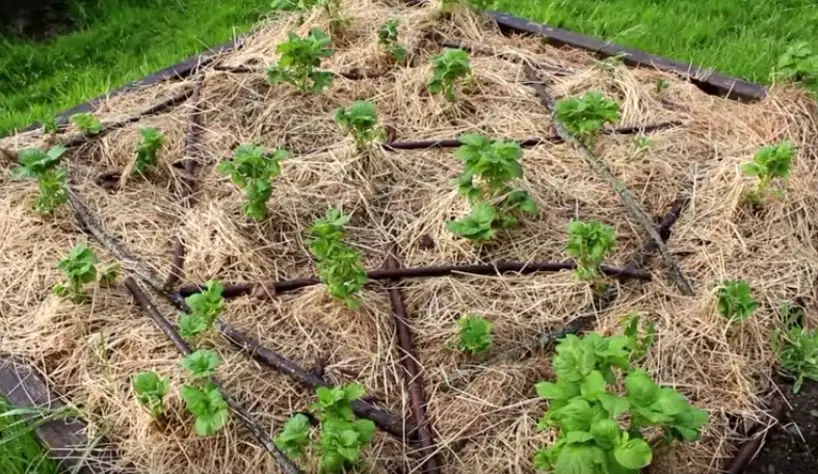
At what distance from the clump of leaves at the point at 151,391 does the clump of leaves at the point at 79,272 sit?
449 millimetres

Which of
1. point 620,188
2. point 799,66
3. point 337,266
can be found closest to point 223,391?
point 337,266

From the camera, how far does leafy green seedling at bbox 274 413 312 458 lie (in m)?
2.21

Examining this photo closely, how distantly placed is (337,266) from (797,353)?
4.42 feet

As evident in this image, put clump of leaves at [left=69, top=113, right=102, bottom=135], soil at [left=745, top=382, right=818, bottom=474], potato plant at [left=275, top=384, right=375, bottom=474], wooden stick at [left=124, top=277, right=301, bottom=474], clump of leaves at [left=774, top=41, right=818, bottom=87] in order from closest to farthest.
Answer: potato plant at [left=275, top=384, right=375, bottom=474]
wooden stick at [left=124, top=277, right=301, bottom=474]
soil at [left=745, top=382, right=818, bottom=474]
clump of leaves at [left=69, top=113, right=102, bottom=135]
clump of leaves at [left=774, top=41, right=818, bottom=87]

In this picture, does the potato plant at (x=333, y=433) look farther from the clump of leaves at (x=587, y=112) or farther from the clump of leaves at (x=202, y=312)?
the clump of leaves at (x=587, y=112)

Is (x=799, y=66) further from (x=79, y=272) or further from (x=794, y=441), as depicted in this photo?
(x=79, y=272)

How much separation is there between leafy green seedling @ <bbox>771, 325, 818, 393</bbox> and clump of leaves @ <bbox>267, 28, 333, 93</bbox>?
6.11 ft

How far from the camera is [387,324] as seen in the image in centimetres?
267

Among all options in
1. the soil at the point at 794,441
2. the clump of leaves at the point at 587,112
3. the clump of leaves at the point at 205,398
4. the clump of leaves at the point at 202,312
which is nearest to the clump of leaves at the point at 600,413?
the soil at the point at 794,441

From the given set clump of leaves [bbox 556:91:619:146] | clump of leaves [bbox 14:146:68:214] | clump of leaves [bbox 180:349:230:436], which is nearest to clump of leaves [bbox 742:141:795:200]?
clump of leaves [bbox 556:91:619:146]

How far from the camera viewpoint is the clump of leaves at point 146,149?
10.4 feet

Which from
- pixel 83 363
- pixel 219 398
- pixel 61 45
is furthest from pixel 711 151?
pixel 61 45

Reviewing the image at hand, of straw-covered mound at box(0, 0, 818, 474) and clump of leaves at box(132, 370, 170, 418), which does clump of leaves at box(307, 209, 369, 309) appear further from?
clump of leaves at box(132, 370, 170, 418)

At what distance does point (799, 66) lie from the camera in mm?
3484
